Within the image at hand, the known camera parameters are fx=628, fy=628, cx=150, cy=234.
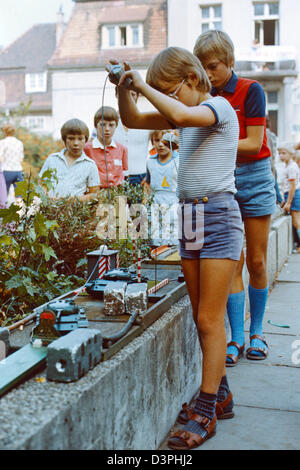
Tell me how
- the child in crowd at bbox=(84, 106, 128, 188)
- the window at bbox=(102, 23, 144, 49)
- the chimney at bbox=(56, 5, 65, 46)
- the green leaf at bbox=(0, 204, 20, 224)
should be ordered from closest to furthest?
1. the green leaf at bbox=(0, 204, 20, 224)
2. the child in crowd at bbox=(84, 106, 128, 188)
3. the window at bbox=(102, 23, 144, 49)
4. the chimney at bbox=(56, 5, 65, 46)

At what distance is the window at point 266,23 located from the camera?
87.8 ft

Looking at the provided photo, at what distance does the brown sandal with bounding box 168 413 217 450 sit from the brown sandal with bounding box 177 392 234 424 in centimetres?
17

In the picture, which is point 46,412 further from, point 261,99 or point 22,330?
point 261,99

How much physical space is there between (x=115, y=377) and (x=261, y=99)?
6.88 feet

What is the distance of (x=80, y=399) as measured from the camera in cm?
197

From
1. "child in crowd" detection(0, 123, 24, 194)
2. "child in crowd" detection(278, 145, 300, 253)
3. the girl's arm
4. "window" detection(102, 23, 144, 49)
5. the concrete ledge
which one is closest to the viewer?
the concrete ledge

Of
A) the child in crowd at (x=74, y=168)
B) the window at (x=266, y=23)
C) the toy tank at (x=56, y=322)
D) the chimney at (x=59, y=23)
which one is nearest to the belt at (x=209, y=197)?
the toy tank at (x=56, y=322)

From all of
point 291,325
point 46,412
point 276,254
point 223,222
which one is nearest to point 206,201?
point 223,222

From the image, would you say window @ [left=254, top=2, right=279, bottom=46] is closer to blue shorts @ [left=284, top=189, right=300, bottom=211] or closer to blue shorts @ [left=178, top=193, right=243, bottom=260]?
blue shorts @ [left=284, top=189, right=300, bottom=211]

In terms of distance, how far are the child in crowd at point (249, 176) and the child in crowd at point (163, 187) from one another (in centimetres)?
139

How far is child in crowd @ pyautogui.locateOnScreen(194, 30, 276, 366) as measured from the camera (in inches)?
135

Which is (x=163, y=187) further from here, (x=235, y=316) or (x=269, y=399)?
(x=269, y=399)

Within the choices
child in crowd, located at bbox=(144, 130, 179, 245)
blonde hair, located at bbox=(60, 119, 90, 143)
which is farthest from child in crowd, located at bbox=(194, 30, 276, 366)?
blonde hair, located at bbox=(60, 119, 90, 143)

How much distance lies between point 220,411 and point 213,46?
1890 millimetres
